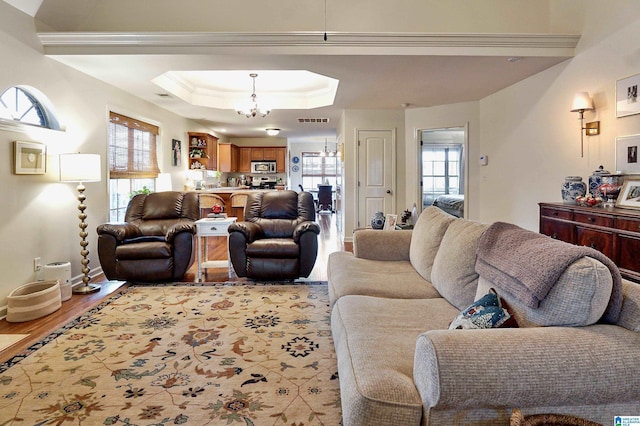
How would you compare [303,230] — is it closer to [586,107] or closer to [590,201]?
[590,201]

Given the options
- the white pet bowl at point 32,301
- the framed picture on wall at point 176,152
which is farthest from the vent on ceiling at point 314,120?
the white pet bowl at point 32,301

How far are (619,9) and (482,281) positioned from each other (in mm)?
3352

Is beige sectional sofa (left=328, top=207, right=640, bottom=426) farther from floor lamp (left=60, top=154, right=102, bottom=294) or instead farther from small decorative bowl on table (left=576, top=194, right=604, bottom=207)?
floor lamp (left=60, top=154, right=102, bottom=294)

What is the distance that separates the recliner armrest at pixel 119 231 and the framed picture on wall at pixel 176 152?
2973 mm

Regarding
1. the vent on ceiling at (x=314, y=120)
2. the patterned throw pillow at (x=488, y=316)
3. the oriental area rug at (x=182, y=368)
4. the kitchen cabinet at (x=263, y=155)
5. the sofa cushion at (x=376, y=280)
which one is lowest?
the oriental area rug at (x=182, y=368)

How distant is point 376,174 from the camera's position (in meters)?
7.00

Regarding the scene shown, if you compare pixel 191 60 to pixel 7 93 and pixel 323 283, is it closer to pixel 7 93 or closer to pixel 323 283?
pixel 7 93

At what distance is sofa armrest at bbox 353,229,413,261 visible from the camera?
3.07m

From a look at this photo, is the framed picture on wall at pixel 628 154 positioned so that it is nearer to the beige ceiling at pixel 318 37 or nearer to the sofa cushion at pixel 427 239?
the beige ceiling at pixel 318 37

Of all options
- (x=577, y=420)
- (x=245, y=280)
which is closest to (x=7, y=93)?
(x=245, y=280)

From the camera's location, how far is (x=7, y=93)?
11.1 ft

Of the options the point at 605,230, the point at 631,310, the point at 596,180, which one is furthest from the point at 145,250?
the point at 596,180

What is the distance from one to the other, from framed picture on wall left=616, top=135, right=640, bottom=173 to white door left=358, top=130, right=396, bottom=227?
383 centimetres

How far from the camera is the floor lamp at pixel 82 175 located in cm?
368
